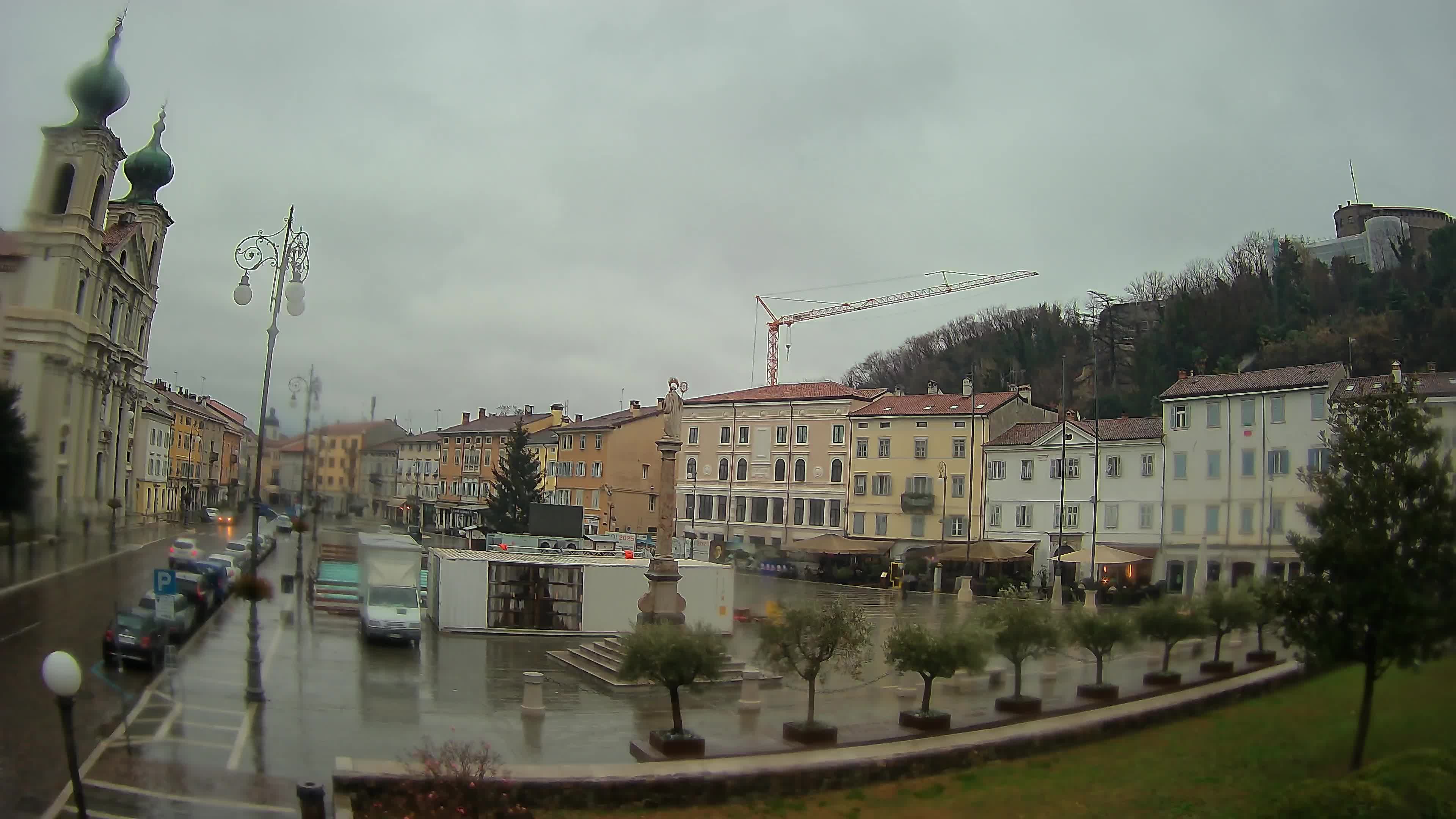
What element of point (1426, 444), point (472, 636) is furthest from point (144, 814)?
point (472, 636)

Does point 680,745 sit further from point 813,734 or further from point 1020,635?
point 1020,635

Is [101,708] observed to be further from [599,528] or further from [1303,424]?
[599,528]

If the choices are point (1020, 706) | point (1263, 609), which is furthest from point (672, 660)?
point (1263, 609)

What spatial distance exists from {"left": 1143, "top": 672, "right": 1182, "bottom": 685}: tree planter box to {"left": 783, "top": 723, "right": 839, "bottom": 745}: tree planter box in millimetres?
9340

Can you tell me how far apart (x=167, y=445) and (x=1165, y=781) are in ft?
43.3

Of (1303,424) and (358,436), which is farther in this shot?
(1303,424)

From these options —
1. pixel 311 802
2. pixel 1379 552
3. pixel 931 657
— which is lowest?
pixel 311 802

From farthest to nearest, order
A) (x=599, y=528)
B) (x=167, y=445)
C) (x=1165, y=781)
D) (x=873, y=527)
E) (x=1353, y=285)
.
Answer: (x=599, y=528)
(x=873, y=527)
(x=1353, y=285)
(x=1165, y=781)
(x=167, y=445)

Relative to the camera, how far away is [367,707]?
1788 cm

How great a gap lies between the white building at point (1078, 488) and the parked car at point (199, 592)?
879 inches

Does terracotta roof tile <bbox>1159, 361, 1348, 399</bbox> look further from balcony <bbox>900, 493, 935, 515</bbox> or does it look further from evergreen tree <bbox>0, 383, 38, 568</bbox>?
balcony <bbox>900, 493, 935, 515</bbox>

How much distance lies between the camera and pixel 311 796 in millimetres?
9836

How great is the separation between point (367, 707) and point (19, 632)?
1227cm

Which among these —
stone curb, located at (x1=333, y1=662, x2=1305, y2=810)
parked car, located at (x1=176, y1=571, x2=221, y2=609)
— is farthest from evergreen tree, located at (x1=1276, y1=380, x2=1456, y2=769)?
parked car, located at (x1=176, y1=571, x2=221, y2=609)
